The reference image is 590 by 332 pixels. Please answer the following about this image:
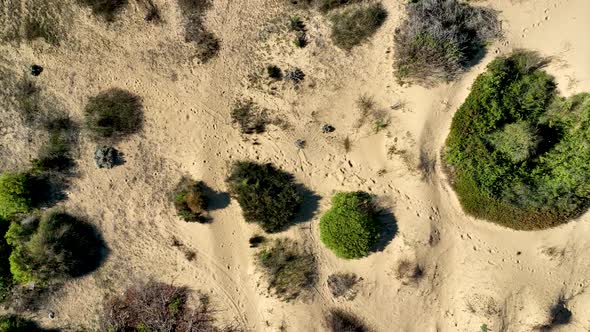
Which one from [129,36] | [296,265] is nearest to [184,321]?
[296,265]

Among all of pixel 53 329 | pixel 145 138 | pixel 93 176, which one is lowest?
pixel 53 329

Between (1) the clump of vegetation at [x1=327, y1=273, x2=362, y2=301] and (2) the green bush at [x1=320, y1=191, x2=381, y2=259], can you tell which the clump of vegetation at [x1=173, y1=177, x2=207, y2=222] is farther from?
(1) the clump of vegetation at [x1=327, y1=273, x2=362, y2=301]

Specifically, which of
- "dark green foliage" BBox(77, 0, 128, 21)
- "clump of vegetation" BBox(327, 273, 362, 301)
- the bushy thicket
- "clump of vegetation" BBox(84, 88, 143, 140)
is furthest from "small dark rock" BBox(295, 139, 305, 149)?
"dark green foliage" BBox(77, 0, 128, 21)

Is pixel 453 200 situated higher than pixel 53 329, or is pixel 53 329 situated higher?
pixel 453 200

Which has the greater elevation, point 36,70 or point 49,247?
point 36,70

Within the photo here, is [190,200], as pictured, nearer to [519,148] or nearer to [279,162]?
[279,162]

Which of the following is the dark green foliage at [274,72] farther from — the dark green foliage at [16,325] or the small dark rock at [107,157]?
the dark green foliage at [16,325]

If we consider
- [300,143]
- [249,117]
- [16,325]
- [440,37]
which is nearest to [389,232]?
[300,143]

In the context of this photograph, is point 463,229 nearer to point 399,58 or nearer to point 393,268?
point 393,268
